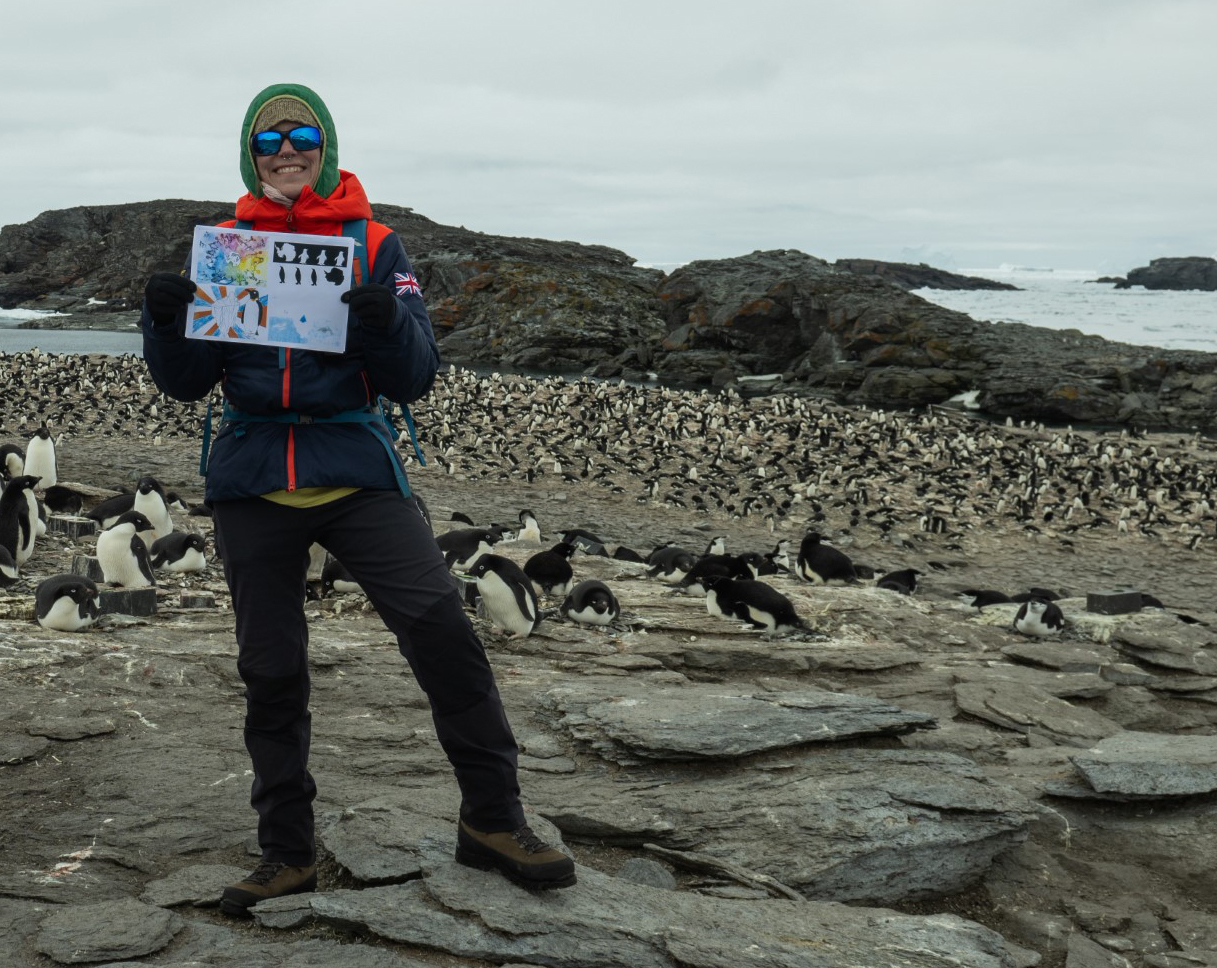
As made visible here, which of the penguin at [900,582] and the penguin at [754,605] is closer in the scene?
the penguin at [754,605]

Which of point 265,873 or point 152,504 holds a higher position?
point 152,504

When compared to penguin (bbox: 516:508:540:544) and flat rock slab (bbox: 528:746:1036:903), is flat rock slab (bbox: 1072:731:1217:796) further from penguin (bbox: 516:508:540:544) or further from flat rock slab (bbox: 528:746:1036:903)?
penguin (bbox: 516:508:540:544)

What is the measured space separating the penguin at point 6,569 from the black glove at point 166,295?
21.6 ft

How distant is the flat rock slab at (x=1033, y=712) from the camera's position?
8406 millimetres

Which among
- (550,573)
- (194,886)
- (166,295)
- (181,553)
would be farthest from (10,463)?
(166,295)

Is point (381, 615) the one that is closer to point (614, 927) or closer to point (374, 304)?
point (374, 304)

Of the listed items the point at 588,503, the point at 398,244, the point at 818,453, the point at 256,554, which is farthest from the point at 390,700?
the point at 818,453

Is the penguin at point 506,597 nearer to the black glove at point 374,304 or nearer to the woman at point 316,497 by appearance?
the woman at point 316,497

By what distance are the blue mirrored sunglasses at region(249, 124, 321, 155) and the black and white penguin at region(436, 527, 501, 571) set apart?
8495 millimetres

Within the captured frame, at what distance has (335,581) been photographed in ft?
33.0

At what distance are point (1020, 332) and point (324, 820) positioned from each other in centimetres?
5808

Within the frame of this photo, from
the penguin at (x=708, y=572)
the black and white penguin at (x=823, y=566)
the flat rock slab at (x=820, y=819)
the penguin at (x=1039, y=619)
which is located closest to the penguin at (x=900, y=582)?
the black and white penguin at (x=823, y=566)

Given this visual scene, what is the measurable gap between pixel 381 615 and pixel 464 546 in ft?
28.3

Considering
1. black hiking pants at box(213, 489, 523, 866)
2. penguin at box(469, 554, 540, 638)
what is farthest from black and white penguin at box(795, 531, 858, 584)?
black hiking pants at box(213, 489, 523, 866)
